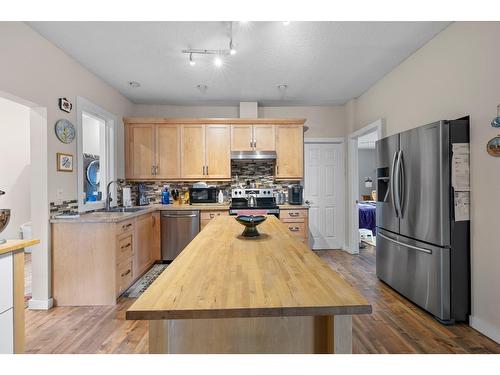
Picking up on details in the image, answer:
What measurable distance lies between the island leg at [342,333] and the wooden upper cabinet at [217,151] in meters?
3.61

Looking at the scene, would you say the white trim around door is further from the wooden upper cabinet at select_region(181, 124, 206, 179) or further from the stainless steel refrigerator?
the wooden upper cabinet at select_region(181, 124, 206, 179)

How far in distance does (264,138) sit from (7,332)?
147 inches

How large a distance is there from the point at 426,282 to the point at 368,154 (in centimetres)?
721

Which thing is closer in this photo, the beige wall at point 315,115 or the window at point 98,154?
the window at point 98,154

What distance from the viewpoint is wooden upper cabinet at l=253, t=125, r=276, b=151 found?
443 cm

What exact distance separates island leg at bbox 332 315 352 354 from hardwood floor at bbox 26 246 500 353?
1256 millimetres

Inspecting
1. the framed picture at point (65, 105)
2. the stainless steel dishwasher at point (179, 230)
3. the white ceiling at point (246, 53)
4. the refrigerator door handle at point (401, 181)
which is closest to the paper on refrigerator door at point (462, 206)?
the refrigerator door handle at point (401, 181)

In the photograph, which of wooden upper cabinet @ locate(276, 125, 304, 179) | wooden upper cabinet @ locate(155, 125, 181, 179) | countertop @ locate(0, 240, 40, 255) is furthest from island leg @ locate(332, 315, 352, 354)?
A: wooden upper cabinet @ locate(155, 125, 181, 179)

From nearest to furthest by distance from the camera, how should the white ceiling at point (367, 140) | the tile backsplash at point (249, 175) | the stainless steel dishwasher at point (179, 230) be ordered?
the stainless steel dishwasher at point (179, 230), the tile backsplash at point (249, 175), the white ceiling at point (367, 140)

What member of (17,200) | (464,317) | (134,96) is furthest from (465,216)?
(17,200)

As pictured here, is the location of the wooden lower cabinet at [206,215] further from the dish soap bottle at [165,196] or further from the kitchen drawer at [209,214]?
the dish soap bottle at [165,196]

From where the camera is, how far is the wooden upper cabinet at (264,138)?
4430 mm

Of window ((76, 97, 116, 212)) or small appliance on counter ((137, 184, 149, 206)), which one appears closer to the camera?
window ((76, 97, 116, 212))
